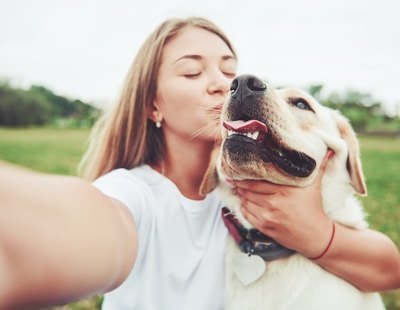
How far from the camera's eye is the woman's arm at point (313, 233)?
2062 millimetres

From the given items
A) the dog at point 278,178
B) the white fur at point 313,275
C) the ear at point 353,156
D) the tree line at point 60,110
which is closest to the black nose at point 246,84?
the dog at point 278,178

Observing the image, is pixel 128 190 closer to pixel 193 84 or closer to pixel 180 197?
pixel 180 197

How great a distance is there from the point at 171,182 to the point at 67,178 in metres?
1.61

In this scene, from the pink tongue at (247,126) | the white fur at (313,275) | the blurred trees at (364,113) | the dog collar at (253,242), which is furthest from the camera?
the blurred trees at (364,113)

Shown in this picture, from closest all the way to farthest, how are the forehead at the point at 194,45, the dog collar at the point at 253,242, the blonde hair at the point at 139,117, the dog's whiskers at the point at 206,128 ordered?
the dog collar at the point at 253,242 < the dog's whiskers at the point at 206,128 < the forehead at the point at 194,45 < the blonde hair at the point at 139,117

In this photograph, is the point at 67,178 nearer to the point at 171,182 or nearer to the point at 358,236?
the point at 171,182

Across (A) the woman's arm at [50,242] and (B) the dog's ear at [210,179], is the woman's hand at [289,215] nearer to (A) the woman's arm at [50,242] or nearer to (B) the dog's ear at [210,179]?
(B) the dog's ear at [210,179]

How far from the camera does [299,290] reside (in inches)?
80.8

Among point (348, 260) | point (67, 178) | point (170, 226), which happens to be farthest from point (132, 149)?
point (67, 178)

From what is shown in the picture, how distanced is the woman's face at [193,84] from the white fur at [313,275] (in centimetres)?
31

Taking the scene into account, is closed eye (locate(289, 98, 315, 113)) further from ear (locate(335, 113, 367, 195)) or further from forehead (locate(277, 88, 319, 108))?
ear (locate(335, 113, 367, 195))

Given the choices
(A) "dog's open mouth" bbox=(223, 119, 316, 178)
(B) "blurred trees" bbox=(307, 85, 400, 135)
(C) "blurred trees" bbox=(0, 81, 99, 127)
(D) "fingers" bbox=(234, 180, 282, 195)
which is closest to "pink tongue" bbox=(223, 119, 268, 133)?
(A) "dog's open mouth" bbox=(223, 119, 316, 178)

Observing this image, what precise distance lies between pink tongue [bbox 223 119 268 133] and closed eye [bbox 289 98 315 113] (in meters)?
0.54

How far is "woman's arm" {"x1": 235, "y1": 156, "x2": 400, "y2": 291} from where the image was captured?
206cm
